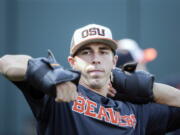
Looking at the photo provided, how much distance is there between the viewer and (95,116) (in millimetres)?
3020

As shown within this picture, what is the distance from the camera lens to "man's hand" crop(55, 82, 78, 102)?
2364mm

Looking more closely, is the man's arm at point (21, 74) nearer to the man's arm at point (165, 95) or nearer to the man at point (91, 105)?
the man at point (91, 105)

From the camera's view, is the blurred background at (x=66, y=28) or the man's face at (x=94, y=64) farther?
the blurred background at (x=66, y=28)

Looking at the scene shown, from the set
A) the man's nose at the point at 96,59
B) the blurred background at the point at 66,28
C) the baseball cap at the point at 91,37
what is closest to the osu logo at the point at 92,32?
the baseball cap at the point at 91,37

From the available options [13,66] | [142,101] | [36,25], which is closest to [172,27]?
[36,25]

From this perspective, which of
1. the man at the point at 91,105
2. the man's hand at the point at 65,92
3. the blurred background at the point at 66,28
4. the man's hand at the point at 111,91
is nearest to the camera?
the man's hand at the point at 65,92

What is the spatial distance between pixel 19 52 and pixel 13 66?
5794 millimetres

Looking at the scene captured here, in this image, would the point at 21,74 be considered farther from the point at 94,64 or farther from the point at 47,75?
the point at 94,64

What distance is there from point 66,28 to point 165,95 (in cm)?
517

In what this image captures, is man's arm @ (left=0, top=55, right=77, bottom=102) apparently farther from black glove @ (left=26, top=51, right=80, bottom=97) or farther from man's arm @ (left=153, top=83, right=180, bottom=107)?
man's arm @ (left=153, top=83, right=180, bottom=107)

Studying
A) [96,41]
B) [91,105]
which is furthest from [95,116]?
[96,41]

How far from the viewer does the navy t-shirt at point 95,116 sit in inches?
110

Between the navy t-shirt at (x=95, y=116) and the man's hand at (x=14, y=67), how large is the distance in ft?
0.25

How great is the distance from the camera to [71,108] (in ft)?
9.64
